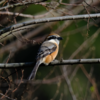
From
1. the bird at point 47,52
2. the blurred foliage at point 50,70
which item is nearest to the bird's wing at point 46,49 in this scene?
the bird at point 47,52

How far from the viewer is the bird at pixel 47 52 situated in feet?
14.1

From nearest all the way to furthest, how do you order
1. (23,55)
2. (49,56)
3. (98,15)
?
1. (98,15)
2. (49,56)
3. (23,55)

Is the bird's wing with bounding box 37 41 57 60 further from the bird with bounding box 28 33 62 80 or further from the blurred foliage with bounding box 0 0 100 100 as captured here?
the blurred foliage with bounding box 0 0 100 100

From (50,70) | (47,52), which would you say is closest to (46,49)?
(47,52)

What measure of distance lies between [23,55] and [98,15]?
311 inches

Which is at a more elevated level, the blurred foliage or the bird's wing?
the bird's wing

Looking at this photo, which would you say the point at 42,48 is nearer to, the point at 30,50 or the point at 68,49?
the point at 30,50

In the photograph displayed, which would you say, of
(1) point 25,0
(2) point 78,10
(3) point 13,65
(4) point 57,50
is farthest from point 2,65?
(2) point 78,10

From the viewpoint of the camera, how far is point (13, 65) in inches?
152

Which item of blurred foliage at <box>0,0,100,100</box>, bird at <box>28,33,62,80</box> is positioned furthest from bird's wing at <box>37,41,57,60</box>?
blurred foliage at <box>0,0,100,100</box>

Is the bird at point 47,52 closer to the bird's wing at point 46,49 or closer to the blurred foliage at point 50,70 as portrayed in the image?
the bird's wing at point 46,49

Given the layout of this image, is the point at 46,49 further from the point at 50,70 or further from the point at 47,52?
the point at 50,70

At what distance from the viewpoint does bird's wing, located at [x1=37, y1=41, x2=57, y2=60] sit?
15.4 ft

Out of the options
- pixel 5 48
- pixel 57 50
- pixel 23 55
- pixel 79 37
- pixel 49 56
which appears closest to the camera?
pixel 49 56
